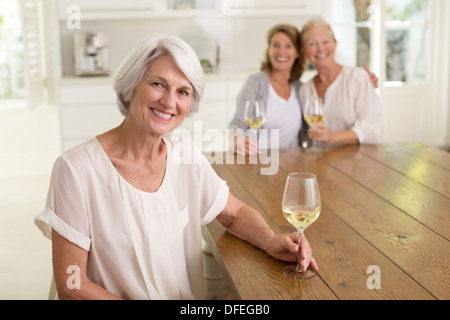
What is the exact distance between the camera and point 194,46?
5.23 meters

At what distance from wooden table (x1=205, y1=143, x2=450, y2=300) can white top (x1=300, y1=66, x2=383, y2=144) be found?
0.36 meters

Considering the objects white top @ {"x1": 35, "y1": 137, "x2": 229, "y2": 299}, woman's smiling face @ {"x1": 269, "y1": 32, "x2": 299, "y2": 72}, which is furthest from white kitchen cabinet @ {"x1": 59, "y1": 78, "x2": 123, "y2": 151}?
white top @ {"x1": 35, "y1": 137, "x2": 229, "y2": 299}

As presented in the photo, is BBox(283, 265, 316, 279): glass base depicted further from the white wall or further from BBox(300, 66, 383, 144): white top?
the white wall

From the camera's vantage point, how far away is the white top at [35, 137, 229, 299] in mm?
1436

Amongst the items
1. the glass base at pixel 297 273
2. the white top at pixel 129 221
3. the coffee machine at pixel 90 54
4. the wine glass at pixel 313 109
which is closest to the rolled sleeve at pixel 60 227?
the white top at pixel 129 221

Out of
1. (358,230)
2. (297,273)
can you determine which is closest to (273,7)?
(358,230)

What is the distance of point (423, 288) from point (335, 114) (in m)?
1.80

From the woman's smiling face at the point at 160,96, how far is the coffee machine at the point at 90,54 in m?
3.54

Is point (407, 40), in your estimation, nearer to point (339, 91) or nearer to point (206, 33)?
point (206, 33)

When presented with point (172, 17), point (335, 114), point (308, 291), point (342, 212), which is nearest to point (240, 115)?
point (335, 114)

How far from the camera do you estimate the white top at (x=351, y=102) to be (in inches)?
115

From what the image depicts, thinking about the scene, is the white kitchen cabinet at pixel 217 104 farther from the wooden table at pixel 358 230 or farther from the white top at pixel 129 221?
the white top at pixel 129 221

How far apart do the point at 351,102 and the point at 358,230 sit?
1.42 metres

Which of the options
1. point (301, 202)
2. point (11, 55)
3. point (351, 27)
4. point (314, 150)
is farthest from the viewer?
point (351, 27)
